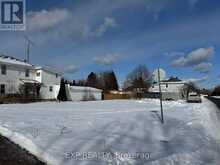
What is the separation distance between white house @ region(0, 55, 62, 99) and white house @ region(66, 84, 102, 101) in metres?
2.81

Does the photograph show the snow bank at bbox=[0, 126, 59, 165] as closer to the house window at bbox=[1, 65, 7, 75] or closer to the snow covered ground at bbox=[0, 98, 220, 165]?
the snow covered ground at bbox=[0, 98, 220, 165]

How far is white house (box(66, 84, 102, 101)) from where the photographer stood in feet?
173

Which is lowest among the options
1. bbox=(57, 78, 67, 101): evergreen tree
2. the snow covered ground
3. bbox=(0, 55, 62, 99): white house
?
the snow covered ground

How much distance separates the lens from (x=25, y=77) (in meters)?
46.8

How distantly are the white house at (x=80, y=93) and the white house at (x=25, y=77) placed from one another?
9.21 ft

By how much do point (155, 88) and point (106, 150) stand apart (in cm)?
11424

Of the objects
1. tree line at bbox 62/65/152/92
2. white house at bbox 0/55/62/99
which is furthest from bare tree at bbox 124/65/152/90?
white house at bbox 0/55/62/99

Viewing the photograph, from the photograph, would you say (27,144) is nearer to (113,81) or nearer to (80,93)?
(80,93)

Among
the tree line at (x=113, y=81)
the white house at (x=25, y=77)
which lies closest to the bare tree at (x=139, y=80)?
the tree line at (x=113, y=81)

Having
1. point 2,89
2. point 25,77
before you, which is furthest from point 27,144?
point 25,77

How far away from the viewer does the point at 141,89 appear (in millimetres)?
94000

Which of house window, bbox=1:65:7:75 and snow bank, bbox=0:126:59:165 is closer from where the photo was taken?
snow bank, bbox=0:126:59:165

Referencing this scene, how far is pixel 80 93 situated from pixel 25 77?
12.5m

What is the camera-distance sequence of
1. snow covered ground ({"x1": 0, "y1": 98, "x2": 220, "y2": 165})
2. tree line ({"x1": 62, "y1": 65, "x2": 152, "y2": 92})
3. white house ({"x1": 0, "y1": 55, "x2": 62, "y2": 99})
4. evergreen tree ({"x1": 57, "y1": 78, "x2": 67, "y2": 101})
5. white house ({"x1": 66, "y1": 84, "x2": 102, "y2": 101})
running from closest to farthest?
snow covered ground ({"x1": 0, "y1": 98, "x2": 220, "y2": 165})
white house ({"x1": 0, "y1": 55, "x2": 62, "y2": 99})
evergreen tree ({"x1": 57, "y1": 78, "x2": 67, "y2": 101})
white house ({"x1": 66, "y1": 84, "x2": 102, "y2": 101})
tree line ({"x1": 62, "y1": 65, "x2": 152, "y2": 92})
